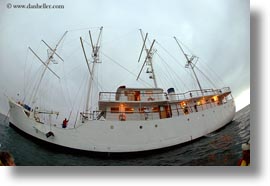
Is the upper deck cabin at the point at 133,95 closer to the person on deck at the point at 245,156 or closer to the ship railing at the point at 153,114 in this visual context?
→ the ship railing at the point at 153,114

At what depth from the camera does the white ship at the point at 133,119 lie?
8.79 feet

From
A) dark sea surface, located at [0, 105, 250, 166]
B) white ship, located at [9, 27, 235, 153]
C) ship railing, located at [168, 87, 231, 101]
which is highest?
ship railing, located at [168, 87, 231, 101]

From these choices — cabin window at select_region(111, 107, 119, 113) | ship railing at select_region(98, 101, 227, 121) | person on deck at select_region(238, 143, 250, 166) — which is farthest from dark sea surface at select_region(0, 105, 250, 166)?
cabin window at select_region(111, 107, 119, 113)

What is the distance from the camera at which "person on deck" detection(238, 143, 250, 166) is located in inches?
98.8

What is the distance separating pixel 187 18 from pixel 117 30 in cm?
81

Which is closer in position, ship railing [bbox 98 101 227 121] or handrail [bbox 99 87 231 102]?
handrail [bbox 99 87 231 102]

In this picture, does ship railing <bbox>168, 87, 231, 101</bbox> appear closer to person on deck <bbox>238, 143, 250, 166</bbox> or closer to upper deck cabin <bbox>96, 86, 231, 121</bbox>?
upper deck cabin <bbox>96, 86, 231, 121</bbox>

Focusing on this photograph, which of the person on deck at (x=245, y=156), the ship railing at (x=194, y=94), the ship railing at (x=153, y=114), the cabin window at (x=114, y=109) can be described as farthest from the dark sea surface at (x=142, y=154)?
the cabin window at (x=114, y=109)

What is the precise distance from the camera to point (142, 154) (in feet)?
8.57

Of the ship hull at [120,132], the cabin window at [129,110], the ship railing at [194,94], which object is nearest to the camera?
the ship hull at [120,132]

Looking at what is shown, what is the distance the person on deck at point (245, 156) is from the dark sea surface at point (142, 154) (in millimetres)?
39

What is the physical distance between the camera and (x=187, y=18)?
9.04 ft

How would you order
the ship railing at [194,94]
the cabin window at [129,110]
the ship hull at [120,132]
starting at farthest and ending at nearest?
the cabin window at [129,110] < the ship railing at [194,94] < the ship hull at [120,132]
